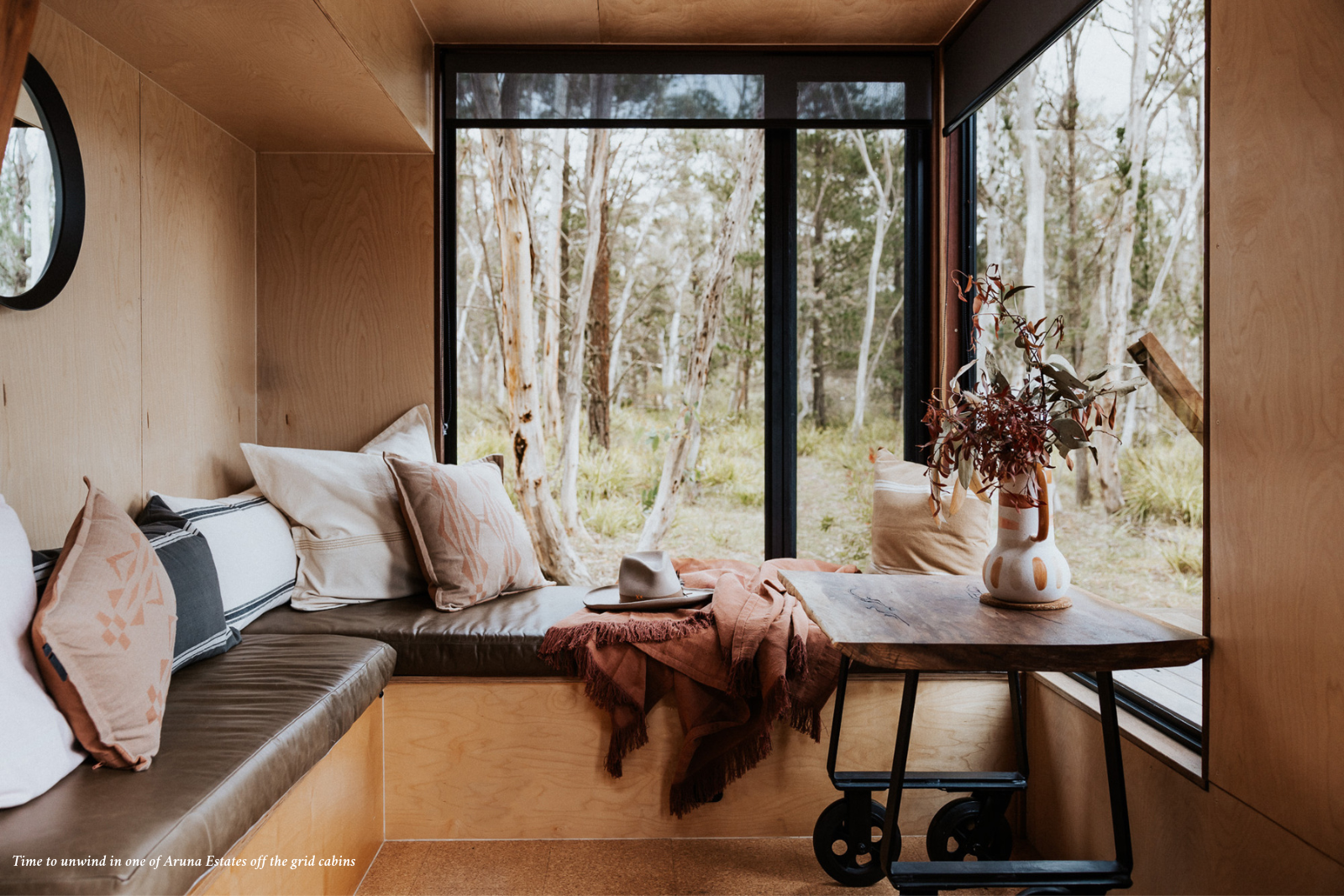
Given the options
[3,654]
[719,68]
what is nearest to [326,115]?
[719,68]

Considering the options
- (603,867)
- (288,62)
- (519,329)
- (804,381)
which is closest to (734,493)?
(804,381)

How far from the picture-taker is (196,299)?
2.33 meters

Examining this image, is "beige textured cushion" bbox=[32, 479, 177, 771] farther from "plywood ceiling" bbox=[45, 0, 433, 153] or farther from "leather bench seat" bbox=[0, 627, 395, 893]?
"plywood ceiling" bbox=[45, 0, 433, 153]

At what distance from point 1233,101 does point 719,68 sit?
5.69 feet

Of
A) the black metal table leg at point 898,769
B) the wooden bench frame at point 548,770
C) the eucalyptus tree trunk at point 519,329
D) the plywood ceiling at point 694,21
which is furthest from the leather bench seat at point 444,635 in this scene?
the plywood ceiling at point 694,21

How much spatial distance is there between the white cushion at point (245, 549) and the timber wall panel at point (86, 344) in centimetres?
20

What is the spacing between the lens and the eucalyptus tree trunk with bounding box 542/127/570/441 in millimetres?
3182

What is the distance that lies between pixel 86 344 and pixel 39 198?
0.34 meters

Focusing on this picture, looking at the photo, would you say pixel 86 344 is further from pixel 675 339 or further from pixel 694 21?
pixel 694 21

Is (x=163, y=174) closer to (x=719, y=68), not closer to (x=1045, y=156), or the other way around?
(x=719, y=68)

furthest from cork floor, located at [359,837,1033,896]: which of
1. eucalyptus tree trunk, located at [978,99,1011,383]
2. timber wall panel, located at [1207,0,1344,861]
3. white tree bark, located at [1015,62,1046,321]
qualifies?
white tree bark, located at [1015,62,1046,321]

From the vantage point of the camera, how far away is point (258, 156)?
271 cm

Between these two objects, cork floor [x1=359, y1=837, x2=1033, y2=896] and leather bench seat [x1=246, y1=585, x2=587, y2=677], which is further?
leather bench seat [x1=246, y1=585, x2=587, y2=677]

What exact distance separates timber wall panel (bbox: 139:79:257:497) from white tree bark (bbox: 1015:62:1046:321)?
8.38 ft
